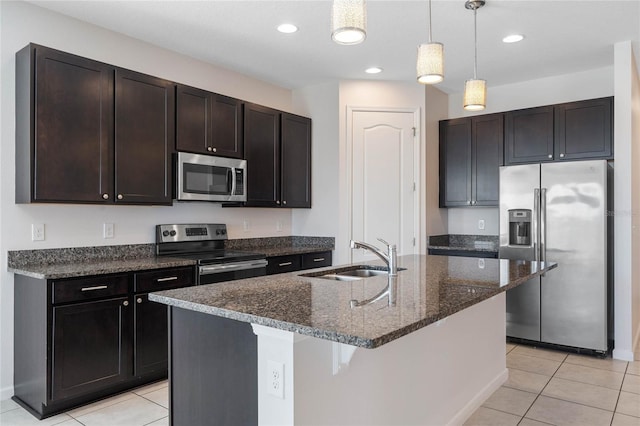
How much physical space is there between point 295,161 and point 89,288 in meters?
2.42

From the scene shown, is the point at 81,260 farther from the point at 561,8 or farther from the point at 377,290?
the point at 561,8

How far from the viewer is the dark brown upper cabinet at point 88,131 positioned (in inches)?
108

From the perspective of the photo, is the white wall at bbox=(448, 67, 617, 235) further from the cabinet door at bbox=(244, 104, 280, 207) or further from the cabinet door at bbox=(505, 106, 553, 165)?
the cabinet door at bbox=(244, 104, 280, 207)

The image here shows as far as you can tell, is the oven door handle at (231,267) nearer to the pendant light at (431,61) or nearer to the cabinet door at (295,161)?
the cabinet door at (295,161)

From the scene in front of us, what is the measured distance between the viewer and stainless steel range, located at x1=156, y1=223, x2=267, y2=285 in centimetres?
338

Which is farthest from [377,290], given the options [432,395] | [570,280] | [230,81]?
[230,81]

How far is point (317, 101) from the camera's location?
15.6ft

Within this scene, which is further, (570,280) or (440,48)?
(570,280)

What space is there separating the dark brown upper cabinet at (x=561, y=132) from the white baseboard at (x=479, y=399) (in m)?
2.13

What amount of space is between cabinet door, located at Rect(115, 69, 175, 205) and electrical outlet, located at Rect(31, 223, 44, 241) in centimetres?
51

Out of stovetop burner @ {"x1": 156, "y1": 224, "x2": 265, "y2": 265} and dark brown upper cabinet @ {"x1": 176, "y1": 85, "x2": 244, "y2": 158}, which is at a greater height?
dark brown upper cabinet @ {"x1": 176, "y1": 85, "x2": 244, "y2": 158}

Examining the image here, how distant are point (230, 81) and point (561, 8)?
2.81 m

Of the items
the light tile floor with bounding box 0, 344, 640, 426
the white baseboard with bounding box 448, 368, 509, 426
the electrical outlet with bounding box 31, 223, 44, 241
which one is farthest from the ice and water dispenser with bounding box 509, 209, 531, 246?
the electrical outlet with bounding box 31, 223, 44, 241

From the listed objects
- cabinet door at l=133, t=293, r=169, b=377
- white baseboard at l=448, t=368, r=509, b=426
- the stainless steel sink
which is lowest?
white baseboard at l=448, t=368, r=509, b=426
